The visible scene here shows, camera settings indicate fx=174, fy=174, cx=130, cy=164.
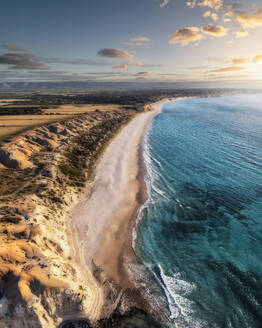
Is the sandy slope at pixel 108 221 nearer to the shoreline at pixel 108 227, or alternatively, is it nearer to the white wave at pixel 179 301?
the shoreline at pixel 108 227

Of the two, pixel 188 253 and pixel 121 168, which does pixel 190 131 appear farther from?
pixel 188 253

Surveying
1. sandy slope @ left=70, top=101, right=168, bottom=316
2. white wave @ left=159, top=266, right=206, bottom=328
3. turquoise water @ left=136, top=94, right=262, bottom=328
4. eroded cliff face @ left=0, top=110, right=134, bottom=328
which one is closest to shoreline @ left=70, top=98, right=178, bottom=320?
sandy slope @ left=70, top=101, right=168, bottom=316

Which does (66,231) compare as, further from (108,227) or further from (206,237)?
(206,237)

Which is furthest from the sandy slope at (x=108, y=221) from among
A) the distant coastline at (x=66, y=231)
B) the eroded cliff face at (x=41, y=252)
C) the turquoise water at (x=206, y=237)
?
the turquoise water at (x=206, y=237)

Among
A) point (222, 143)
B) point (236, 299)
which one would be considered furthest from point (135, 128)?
point (236, 299)

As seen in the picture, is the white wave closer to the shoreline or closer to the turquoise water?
the turquoise water
